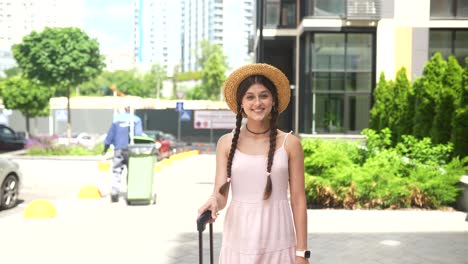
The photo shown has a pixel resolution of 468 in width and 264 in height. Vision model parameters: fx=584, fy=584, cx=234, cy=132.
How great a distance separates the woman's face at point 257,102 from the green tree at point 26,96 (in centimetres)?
4601

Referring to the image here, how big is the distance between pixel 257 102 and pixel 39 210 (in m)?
7.52

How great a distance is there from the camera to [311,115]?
1054 inches

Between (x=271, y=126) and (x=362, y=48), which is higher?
(x=362, y=48)

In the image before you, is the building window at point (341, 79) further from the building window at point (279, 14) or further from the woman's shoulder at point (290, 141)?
the woman's shoulder at point (290, 141)

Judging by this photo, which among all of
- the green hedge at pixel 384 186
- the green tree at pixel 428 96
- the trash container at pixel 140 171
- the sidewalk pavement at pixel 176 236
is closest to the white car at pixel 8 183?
the sidewalk pavement at pixel 176 236

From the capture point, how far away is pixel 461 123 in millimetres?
11742

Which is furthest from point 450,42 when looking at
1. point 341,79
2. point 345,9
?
point 341,79

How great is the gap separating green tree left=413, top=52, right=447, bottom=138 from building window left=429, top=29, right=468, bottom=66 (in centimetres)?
1121

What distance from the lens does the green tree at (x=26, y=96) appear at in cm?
4656

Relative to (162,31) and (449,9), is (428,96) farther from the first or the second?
(162,31)

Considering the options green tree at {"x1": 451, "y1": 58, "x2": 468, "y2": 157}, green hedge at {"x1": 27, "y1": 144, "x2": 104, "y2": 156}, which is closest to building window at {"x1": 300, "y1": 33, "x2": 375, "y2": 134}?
green hedge at {"x1": 27, "y1": 144, "x2": 104, "y2": 156}

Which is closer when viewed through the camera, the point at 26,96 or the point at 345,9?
the point at 345,9

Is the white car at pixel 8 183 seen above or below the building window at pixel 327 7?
below

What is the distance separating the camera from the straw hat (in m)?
3.25
